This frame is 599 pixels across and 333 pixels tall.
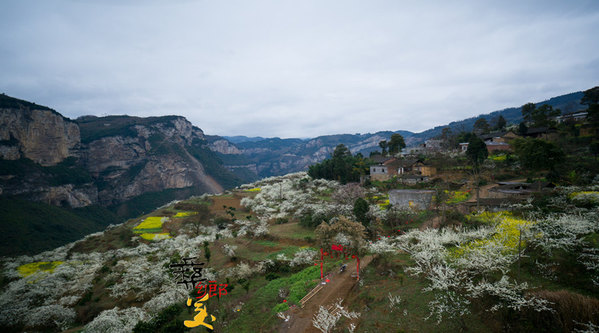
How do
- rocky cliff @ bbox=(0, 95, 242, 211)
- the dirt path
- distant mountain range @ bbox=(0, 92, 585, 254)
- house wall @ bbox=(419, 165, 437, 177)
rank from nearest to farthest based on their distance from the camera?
the dirt path → house wall @ bbox=(419, 165, 437, 177) → distant mountain range @ bbox=(0, 92, 585, 254) → rocky cliff @ bbox=(0, 95, 242, 211)

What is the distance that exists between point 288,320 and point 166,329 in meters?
6.91

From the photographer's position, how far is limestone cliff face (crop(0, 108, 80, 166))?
8244 centimetres

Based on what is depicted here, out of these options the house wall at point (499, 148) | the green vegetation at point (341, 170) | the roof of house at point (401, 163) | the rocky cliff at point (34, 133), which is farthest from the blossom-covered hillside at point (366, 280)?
the rocky cliff at point (34, 133)

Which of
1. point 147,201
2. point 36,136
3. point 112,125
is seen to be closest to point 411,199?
point 147,201

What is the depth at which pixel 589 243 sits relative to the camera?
10234 millimetres

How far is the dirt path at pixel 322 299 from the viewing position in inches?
474

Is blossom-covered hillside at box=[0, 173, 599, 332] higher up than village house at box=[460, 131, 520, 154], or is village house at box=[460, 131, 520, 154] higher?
village house at box=[460, 131, 520, 154]

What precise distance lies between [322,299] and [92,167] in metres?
148

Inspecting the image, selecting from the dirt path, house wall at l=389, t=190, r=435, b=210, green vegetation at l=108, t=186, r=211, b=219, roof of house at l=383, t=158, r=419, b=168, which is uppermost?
roof of house at l=383, t=158, r=419, b=168

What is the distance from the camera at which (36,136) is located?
92625mm

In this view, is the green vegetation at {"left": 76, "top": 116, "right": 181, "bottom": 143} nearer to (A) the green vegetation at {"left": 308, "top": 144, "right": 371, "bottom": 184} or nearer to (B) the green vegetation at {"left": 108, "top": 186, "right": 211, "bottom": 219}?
(B) the green vegetation at {"left": 108, "top": 186, "right": 211, "bottom": 219}

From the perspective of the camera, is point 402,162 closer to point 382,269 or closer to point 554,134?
point 554,134

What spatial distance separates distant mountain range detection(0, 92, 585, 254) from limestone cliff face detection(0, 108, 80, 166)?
226mm

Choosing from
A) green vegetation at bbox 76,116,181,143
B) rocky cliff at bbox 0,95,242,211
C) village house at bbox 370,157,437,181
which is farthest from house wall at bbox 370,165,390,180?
green vegetation at bbox 76,116,181,143
